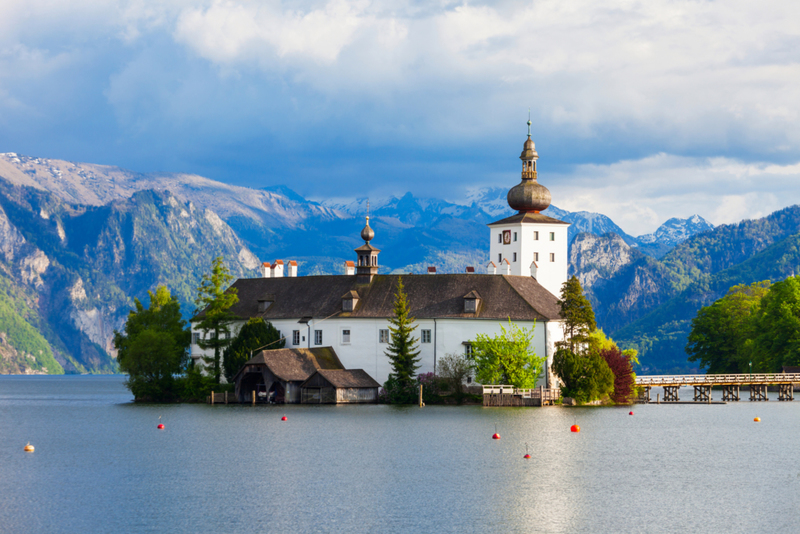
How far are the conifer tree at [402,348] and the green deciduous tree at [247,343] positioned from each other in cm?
1220

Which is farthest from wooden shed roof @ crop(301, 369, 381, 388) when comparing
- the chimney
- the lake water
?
the chimney

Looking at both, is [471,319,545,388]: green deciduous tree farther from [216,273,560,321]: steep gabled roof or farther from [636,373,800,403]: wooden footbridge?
[636,373,800,403]: wooden footbridge

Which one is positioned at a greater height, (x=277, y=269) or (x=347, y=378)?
(x=277, y=269)

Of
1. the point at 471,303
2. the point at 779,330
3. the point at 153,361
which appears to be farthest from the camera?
the point at 779,330

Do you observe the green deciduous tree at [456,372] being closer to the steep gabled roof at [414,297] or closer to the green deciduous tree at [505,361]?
the green deciduous tree at [505,361]

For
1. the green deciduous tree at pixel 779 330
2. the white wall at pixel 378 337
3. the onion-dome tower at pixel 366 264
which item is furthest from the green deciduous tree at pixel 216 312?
the green deciduous tree at pixel 779 330

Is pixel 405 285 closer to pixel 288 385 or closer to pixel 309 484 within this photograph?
pixel 288 385

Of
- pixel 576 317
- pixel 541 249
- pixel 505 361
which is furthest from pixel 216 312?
pixel 541 249

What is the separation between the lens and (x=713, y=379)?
345ft

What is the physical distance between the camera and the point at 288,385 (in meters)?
89.8

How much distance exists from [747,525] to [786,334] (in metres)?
92.2

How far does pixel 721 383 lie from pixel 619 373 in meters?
18.6

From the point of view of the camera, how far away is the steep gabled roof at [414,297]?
306 feet

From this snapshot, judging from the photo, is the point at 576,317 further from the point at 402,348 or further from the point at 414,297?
the point at 414,297
